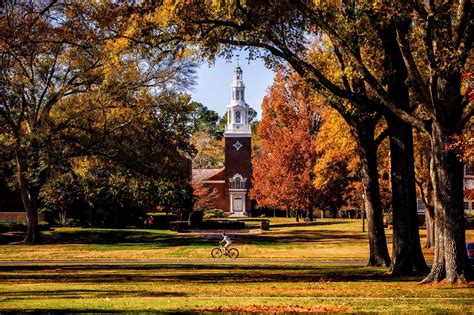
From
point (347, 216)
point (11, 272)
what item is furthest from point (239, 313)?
point (347, 216)

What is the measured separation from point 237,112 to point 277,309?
8322 centimetres

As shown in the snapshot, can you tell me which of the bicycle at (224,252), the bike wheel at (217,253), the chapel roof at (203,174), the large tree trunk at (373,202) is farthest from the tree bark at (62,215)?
→ the large tree trunk at (373,202)

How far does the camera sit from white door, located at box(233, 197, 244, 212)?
304 ft

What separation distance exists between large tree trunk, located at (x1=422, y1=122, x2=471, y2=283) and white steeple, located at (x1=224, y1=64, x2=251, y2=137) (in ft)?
244

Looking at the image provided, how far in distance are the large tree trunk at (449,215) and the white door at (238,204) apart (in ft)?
242

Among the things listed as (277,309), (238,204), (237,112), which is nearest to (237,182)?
(238,204)

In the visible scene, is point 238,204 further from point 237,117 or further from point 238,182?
point 237,117

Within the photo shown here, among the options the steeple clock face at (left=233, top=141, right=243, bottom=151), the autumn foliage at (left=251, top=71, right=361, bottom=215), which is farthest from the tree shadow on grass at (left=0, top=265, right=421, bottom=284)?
the steeple clock face at (left=233, top=141, right=243, bottom=151)

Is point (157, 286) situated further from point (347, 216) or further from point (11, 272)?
point (347, 216)

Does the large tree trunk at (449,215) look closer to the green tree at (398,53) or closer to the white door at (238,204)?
the green tree at (398,53)

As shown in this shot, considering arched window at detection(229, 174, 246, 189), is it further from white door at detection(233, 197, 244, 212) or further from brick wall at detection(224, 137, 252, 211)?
white door at detection(233, 197, 244, 212)

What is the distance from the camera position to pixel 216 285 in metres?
19.8

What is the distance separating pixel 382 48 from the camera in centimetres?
2323

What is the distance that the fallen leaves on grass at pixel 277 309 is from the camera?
44.0 ft
